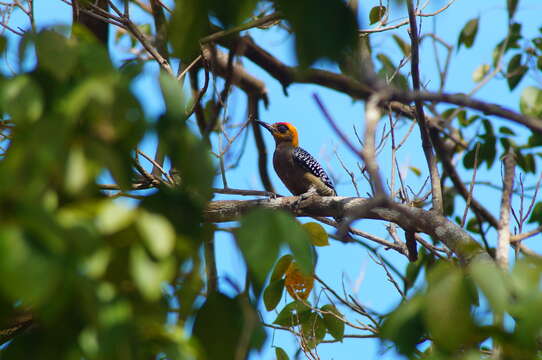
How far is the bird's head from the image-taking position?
8.97m

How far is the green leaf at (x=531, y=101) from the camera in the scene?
191 inches

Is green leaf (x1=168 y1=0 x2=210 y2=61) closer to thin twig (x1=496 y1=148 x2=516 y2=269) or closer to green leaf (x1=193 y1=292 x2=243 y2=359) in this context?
green leaf (x1=193 y1=292 x2=243 y2=359)

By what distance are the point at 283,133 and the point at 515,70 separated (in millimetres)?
3843

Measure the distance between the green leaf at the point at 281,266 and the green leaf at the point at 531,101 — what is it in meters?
2.66

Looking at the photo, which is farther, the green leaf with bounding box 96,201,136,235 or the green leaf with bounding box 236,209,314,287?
the green leaf with bounding box 236,209,314,287

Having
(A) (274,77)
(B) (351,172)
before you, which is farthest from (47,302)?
(A) (274,77)

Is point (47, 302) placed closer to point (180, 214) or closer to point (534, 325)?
point (180, 214)

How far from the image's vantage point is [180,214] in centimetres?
134

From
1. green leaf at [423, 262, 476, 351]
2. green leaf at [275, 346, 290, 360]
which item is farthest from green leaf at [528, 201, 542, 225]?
green leaf at [423, 262, 476, 351]

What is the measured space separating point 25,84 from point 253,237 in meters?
0.58

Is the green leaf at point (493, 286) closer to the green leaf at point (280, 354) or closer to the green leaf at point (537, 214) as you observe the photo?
the green leaf at point (280, 354)

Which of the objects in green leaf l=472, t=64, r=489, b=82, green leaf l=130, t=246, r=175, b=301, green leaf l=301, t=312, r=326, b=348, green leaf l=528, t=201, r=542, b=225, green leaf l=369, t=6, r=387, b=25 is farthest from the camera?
green leaf l=472, t=64, r=489, b=82

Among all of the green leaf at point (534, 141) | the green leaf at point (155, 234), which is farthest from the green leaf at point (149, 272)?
the green leaf at point (534, 141)

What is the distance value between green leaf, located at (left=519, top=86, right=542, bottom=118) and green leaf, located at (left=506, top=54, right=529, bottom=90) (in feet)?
2.95
